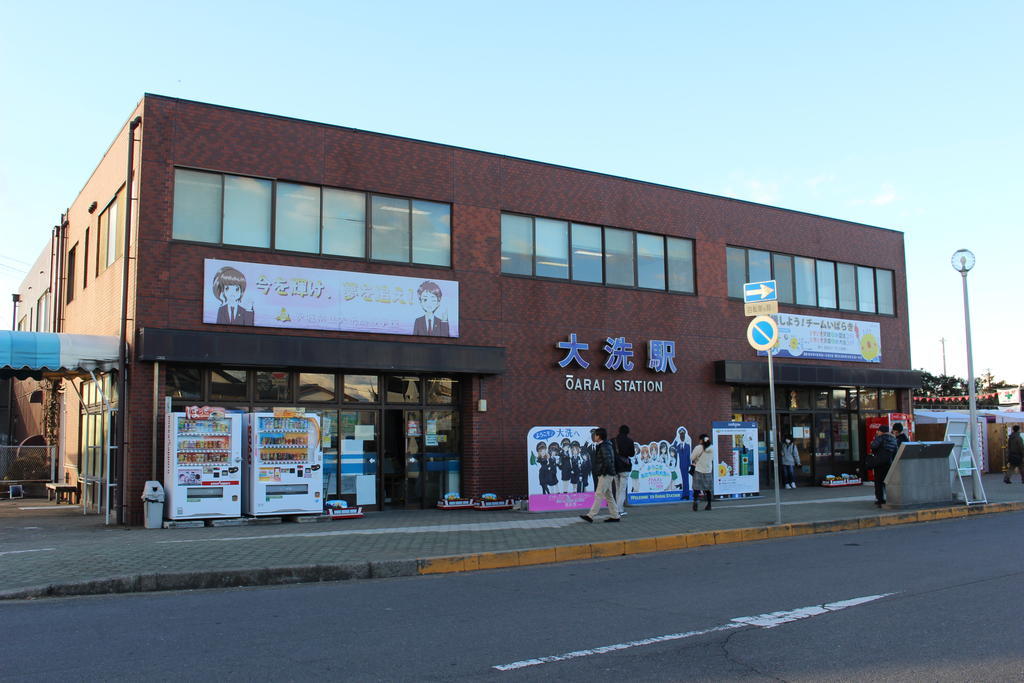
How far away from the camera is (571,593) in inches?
352

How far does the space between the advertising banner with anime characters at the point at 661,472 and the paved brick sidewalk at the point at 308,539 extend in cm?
66

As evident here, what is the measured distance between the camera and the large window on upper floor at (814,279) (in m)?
22.7

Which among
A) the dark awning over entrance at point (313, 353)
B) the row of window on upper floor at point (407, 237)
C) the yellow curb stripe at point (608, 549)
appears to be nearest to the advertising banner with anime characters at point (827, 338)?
the row of window on upper floor at point (407, 237)

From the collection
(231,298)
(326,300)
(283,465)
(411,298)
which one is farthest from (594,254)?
(283,465)

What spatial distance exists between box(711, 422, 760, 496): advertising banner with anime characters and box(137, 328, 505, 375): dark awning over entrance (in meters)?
5.56

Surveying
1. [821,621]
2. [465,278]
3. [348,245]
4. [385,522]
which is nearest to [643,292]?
[465,278]

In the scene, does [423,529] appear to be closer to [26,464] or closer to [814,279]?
[814,279]

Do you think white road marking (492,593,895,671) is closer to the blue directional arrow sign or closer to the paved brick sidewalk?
the paved brick sidewalk

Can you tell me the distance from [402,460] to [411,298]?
331 cm

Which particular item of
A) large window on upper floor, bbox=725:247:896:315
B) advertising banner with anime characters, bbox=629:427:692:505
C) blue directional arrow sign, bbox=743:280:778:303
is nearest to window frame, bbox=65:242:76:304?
advertising banner with anime characters, bbox=629:427:692:505

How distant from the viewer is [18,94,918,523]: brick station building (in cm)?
1530

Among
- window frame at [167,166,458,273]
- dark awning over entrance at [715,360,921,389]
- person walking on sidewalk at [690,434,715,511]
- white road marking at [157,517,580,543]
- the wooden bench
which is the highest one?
window frame at [167,166,458,273]

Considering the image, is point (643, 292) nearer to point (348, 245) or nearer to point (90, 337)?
point (348, 245)

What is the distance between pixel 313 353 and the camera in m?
15.8
